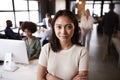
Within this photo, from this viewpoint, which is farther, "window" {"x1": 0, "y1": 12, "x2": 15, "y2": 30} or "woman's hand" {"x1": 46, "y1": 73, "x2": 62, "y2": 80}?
"window" {"x1": 0, "y1": 12, "x2": 15, "y2": 30}

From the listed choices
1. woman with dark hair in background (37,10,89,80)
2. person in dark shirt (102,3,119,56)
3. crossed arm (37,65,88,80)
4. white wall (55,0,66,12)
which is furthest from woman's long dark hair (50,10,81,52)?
white wall (55,0,66,12)

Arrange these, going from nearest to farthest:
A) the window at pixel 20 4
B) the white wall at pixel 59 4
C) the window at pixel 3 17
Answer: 1. the window at pixel 3 17
2. the window at pixel 20 4
3. the white wall at pixel 59 4

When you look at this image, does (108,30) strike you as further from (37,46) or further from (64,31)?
(64,31)

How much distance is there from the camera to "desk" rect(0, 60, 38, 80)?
5.17 feet

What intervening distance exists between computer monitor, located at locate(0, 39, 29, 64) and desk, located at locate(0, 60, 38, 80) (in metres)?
0.09

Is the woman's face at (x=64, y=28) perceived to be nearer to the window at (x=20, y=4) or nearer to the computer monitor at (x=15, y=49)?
the computer monitor at (x=15, y=49)

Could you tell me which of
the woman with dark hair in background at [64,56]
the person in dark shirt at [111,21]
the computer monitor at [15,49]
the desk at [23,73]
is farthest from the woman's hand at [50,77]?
the person in dark shirt at [111,21]

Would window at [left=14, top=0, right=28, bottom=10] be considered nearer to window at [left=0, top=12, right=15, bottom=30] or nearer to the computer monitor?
window at [left=0, top=12, right=15, bottom=30]

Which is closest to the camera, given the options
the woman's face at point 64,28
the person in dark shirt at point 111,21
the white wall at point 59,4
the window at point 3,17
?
the woman's face at point 64,28

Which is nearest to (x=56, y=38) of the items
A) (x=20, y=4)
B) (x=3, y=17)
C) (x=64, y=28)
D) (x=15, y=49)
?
(x=64, y=28)

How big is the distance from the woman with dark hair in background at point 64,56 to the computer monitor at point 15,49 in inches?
21.4

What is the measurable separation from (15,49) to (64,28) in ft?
2.63

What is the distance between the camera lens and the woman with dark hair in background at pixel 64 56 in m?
1.14

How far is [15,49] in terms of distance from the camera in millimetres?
1703
